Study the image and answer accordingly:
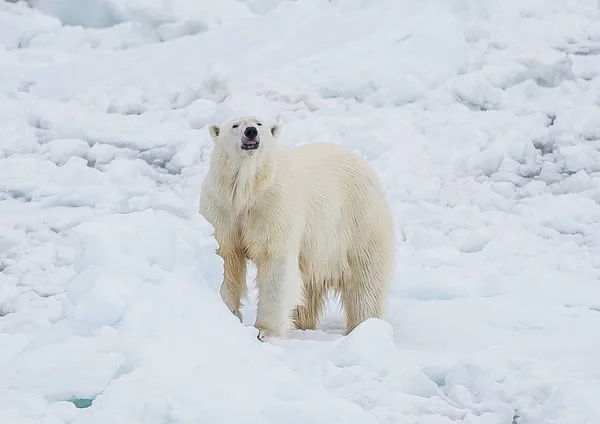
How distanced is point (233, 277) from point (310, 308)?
0.61m

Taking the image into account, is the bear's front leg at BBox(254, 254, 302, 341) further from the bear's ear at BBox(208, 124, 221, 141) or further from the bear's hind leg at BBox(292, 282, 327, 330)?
the bear's ear at BBox(208, 124, 221, 141)

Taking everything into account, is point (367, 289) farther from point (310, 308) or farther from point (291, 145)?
point (291, 145)

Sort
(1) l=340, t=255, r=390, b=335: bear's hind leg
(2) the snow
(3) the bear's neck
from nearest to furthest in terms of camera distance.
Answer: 1. (2) the snow
2. (3) the bear's neck
3. (1) l=340, t=255, r=390, b=335: bear's hind leg

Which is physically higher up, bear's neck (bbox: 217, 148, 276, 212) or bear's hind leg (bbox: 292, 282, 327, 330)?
bear's neck (bbox: 217, 148, 276, 212)

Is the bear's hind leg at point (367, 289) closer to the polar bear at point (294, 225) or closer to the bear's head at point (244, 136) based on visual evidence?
the polar bear at point (294, 225)

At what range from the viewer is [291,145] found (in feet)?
20.4

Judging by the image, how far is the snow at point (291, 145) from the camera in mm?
2391

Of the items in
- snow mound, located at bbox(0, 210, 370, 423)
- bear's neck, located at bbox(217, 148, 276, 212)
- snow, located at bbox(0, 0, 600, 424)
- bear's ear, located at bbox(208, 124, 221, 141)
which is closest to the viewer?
snow mound, located at bbox(0, 210, 370, 423)

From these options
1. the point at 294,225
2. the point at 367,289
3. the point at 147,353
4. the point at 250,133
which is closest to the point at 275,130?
the point at 250,133

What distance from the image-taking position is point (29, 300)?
167 inches

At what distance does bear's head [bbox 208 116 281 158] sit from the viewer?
3656mm

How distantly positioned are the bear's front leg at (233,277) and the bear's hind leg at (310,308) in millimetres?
431

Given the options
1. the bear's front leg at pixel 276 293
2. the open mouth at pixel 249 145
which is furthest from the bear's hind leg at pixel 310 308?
the open mouth at pixel 249 145

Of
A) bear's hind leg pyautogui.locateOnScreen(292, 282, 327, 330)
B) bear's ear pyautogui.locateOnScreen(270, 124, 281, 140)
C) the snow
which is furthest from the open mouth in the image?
bear's hind leg pyautogui.locateOnScreen(292, 282, 327, 330)
